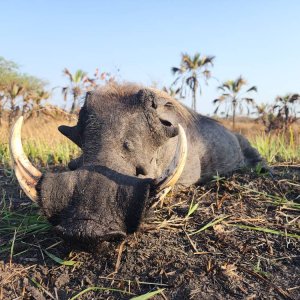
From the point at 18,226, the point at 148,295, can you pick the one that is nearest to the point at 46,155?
the point at 18,226

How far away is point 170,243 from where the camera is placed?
9.11 ft

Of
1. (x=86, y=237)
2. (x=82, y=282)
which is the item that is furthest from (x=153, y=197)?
(x=82, y=282)

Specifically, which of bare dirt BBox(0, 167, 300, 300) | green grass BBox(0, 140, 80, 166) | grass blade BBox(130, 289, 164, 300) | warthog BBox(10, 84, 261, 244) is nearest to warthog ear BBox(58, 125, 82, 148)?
warthog BBox(10, 84, 261, 244)

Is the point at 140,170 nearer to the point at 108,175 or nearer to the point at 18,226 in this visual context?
the point at 108,175

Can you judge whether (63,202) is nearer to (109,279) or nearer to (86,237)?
(86,237)

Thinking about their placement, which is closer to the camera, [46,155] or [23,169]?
[23,169]

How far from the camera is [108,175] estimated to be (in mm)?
2502

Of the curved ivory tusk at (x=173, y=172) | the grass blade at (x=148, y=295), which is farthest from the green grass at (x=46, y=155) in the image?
the grass blade at (x=148, y=295)

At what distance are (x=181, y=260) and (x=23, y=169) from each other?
117cm

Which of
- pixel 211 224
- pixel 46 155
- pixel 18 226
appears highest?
pixel 46 155

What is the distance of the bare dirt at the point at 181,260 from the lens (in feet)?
7.68

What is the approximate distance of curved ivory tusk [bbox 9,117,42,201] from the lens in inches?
101

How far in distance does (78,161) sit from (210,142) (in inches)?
88.2

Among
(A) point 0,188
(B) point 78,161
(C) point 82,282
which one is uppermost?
(B) point 78,161
